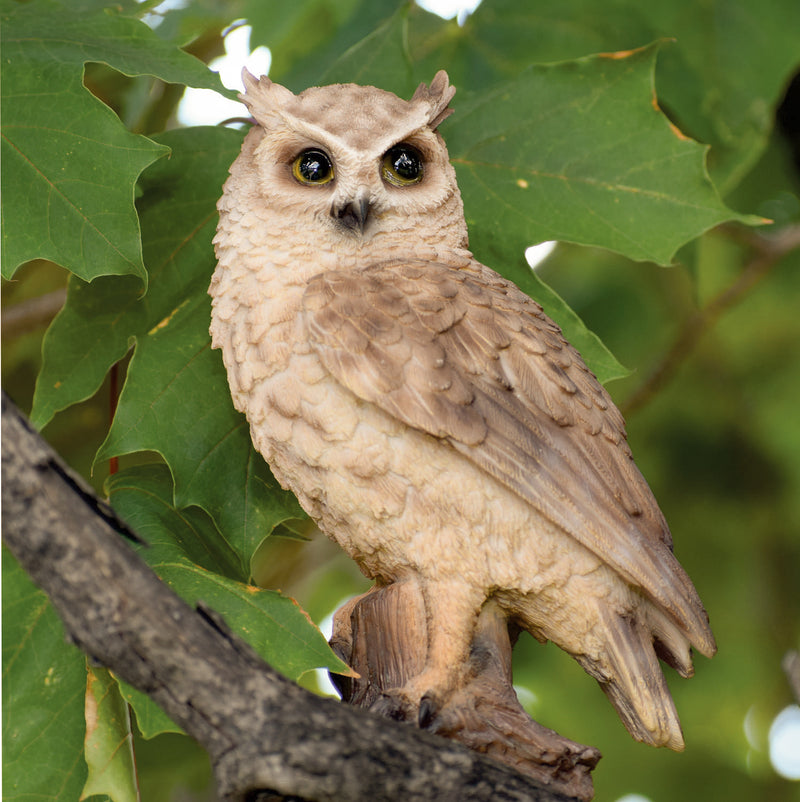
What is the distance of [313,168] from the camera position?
165cm

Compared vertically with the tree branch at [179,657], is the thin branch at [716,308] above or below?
below

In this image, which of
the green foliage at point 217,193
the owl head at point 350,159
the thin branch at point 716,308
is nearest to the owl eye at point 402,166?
the owl head at point 350,159

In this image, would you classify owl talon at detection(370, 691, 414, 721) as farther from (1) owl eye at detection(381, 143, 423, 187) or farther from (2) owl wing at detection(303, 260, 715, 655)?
(1) owl eye at detection(381, 143, 423, 187)

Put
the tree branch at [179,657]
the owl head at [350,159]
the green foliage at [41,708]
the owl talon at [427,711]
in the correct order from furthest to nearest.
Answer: the green foliage at [41,708] → the owl head at [350,159] → the owl talon at [427,711] → the tree branch at [179,657]

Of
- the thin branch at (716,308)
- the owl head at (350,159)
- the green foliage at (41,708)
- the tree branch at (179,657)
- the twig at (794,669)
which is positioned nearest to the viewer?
the tree branch at (179,657)

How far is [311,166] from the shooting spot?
165 centimetres

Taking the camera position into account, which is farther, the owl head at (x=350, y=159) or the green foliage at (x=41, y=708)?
the green foliage at (x=41, y=708)

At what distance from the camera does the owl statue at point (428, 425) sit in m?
1.47

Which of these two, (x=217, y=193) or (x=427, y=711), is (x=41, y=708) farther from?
(x=217, y=193)

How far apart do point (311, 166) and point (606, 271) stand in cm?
236

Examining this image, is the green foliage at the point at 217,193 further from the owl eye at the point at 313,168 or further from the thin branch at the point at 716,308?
the owl eye at the point at 313,168

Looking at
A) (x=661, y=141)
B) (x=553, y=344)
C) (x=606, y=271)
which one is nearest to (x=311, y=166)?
(x=553, y=344)

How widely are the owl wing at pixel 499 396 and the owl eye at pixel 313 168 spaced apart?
0.19 metres

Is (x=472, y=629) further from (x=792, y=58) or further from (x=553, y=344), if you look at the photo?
(x=792, y=58)
